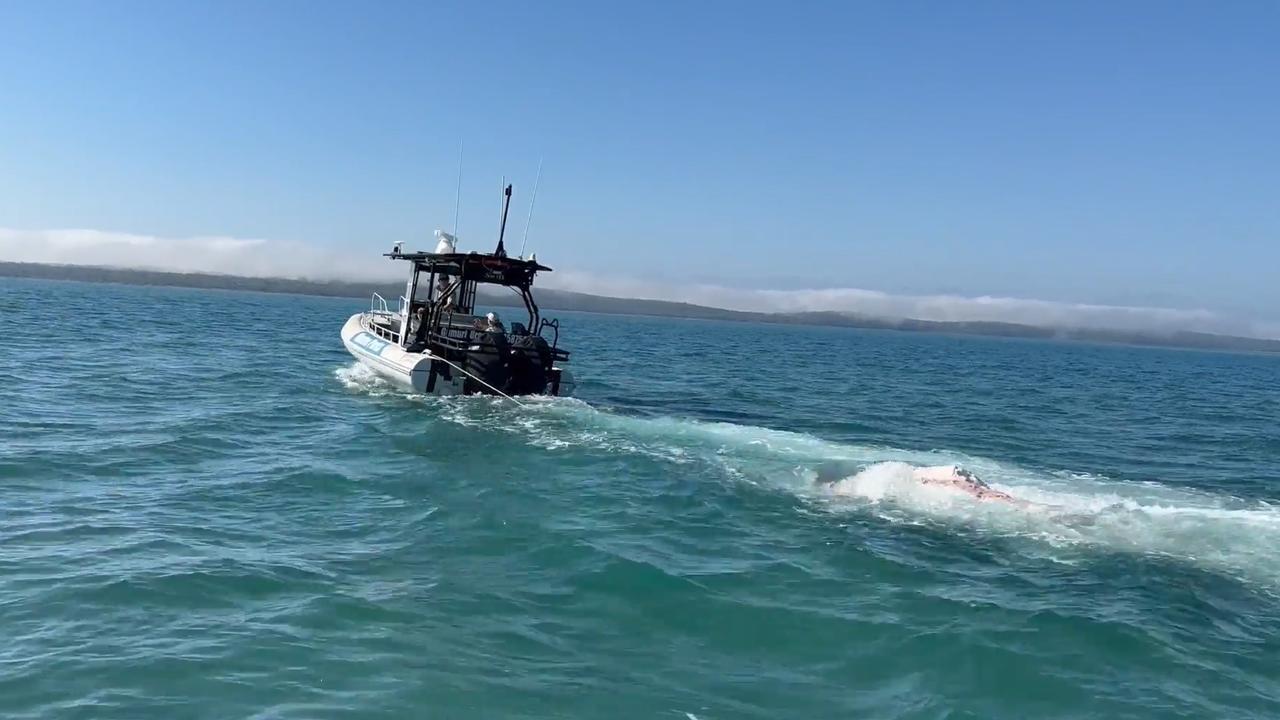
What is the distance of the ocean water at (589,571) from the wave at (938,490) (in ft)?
0.37

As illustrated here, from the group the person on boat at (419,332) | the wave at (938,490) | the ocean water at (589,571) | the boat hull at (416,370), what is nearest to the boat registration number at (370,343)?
the boat hull at (416,370)

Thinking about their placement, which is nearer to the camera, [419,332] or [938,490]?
[938,490]

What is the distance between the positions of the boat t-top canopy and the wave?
5.54 m

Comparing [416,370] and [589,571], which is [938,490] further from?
[416,370]

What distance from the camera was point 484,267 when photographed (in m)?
30.5

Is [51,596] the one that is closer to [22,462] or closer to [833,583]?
[22,462]

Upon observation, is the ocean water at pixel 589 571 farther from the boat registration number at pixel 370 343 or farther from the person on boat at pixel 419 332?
the boat registration number at pixel 370 343

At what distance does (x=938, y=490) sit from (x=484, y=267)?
18944mm

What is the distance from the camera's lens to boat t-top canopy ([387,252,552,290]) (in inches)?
1169

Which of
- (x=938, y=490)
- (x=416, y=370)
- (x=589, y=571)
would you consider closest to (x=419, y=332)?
(x=416, y=370)

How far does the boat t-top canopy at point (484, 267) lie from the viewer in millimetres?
29688

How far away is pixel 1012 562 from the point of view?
1305cm

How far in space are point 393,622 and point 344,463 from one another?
906cm

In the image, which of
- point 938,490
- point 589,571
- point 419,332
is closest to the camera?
point 589,571
